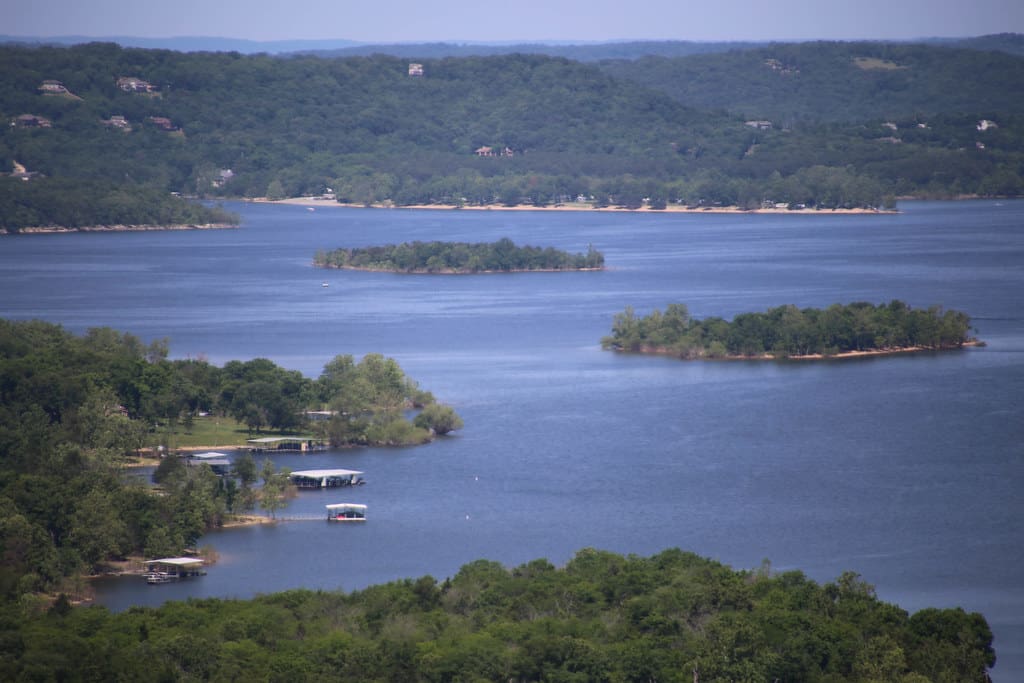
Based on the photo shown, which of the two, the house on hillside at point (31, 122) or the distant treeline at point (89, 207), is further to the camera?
the house on hillside at point (31, 122)

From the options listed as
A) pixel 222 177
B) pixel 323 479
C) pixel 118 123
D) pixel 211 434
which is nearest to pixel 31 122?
pixel 118 123

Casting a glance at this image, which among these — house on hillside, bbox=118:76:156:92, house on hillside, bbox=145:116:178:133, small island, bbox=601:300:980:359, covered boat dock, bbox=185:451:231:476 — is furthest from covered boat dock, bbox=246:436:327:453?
house on hillside, bbox=118:76:156:92

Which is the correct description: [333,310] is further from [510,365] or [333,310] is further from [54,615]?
[54,615]

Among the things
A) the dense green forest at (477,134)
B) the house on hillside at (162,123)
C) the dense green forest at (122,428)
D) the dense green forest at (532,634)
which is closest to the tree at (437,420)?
the dense green forest at (122,428)

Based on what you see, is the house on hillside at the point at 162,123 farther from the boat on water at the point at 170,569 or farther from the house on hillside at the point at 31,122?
the boat on water at the point at 170,569

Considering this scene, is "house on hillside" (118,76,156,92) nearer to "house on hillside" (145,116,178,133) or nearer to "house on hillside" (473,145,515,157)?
"house on hillside" (145,116,178,133)

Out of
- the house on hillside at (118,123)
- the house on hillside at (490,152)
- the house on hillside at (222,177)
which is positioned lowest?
the house on hillside at (222,177)

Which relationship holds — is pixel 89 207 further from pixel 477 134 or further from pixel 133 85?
pixel 477 134
